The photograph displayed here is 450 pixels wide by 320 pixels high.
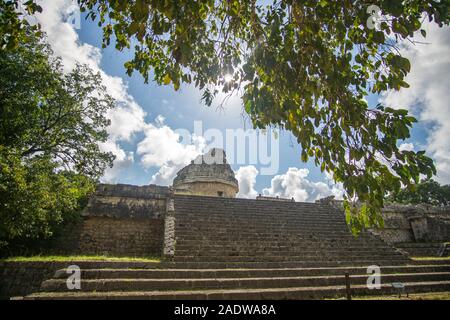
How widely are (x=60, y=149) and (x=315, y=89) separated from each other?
12.4 m

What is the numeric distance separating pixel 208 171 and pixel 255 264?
14.3 meters

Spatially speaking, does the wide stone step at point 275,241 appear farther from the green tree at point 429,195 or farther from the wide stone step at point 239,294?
the green tree at point 429,195

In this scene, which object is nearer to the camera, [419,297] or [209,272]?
[419,297]

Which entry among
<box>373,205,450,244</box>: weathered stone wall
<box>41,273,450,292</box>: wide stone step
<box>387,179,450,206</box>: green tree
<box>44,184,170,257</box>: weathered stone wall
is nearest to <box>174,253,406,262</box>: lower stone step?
<box>41,273,450,292</box>: wide stone step

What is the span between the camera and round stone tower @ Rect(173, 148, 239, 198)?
73.4 ft

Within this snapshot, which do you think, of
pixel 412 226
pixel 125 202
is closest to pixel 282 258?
pixel 125 202

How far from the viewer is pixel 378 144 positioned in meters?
2.87

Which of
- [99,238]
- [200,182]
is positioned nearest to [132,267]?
[99,238]

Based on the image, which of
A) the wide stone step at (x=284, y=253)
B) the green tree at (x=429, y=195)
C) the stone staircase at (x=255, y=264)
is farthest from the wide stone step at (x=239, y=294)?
the green tree at (x=429, y=195)

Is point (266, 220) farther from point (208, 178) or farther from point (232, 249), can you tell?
point (208, 178)

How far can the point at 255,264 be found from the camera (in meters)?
8.90

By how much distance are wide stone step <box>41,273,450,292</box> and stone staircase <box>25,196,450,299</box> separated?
0.02 m
